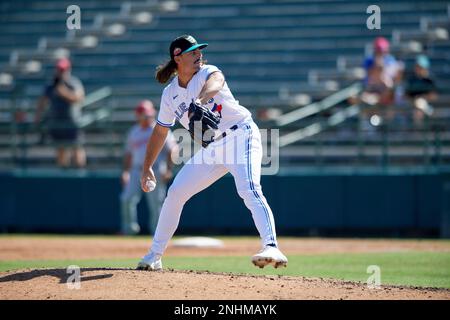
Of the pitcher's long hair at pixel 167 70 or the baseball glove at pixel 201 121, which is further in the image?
the pitcher's long hair at pixel 167 70

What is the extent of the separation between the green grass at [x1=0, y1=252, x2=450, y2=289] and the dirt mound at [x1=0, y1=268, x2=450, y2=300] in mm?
1186

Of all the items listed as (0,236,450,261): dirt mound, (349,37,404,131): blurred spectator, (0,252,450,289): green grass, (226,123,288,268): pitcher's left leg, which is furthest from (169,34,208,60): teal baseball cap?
(349,37,404,131): blurred spectator

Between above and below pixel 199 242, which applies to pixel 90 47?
above

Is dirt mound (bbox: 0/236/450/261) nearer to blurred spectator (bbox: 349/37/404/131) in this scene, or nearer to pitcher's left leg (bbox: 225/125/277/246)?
blurred spectator (bbox: 349/37/404/131)

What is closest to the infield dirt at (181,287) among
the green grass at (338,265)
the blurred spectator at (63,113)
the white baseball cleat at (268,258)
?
the white baseball cleat at (268,258)

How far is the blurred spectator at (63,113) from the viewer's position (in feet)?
51.6

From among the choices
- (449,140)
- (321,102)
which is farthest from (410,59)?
(449,140)

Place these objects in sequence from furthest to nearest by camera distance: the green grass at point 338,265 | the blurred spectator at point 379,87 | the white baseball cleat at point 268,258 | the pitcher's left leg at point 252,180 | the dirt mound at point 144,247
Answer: the blurred spectator at point 379,87 → the dirt mound at point 144,247 → the green grass at point 338,265 → the pitcher's left leg at point 252,180 → the white baseball cleat at point 268,258

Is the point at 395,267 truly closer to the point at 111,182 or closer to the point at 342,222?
the point at 342,222

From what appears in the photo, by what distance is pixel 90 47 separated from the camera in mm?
20578

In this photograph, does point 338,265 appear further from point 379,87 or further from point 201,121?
point 379,87

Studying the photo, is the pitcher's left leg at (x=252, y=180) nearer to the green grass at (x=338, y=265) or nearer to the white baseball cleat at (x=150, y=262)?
the white baseball cleat at (x=150, y=262)

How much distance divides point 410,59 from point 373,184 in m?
4.51

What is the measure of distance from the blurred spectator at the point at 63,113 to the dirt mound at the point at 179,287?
839cm
